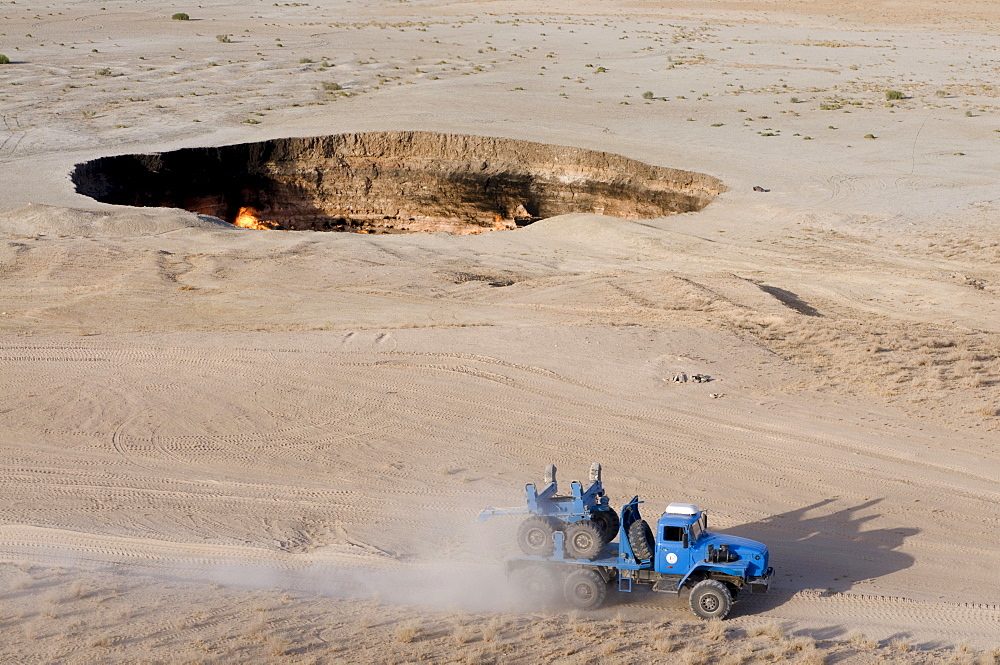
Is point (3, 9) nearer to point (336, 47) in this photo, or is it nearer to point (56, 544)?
point (336, 47)

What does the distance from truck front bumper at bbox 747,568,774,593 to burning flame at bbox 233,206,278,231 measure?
994 inches

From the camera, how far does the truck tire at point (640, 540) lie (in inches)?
439

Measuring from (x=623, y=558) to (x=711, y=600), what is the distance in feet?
3.26

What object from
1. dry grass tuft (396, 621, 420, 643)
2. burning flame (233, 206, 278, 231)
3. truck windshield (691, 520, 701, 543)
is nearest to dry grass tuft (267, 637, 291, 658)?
dry grass tuft (396, 621, 420, 643)

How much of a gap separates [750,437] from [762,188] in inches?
629

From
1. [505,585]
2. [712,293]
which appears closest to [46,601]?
[505,585]

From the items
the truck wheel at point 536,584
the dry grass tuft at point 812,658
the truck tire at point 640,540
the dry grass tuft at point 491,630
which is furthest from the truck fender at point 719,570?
the dry grass tuft at point 491,630

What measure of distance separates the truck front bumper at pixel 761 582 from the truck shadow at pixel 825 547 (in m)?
0.42

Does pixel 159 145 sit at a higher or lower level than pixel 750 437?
higher

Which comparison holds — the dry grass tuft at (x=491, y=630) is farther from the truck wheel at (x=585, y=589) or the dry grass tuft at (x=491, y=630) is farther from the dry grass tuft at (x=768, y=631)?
the dry grass tuft at (x=768, y=631)

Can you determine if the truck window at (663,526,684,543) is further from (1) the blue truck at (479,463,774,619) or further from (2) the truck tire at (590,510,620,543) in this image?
(2) the truck tire at (590,510,620,543)

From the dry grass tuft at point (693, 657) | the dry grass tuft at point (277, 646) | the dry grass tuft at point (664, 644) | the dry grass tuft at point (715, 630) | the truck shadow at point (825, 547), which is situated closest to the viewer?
the dry grass tuft at point (277, 646)

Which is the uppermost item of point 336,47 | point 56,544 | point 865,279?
point 336,47

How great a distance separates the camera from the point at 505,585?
11.6m
